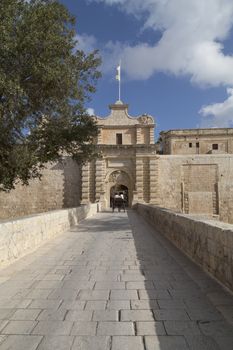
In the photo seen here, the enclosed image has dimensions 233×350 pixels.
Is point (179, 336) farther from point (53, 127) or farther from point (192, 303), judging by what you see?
point (53, 127)

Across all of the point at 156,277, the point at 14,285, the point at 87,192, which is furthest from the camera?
the point at 87,192

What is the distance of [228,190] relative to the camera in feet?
104

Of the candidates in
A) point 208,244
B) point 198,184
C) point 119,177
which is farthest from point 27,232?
point 198,184

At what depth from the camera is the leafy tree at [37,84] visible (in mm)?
11570

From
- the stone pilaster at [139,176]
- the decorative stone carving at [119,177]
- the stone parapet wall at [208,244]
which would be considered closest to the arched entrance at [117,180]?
the decorative stone carving at [119,177]

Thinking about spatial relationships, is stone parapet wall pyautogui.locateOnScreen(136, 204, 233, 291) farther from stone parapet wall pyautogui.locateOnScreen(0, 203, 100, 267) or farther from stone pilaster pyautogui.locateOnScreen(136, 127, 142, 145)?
stone pilaster pyautogui.locateOnScreen(136, 127, 142, 145)

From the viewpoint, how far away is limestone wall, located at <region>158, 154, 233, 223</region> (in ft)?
103

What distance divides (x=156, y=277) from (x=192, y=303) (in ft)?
4.98

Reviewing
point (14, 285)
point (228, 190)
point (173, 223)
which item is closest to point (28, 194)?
point (228, 190)

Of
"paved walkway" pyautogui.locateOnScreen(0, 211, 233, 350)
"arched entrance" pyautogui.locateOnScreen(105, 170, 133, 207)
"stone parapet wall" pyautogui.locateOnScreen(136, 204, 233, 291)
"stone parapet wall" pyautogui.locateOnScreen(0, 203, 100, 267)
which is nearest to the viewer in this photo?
"paved walkway" pyautogui.locateOnScreen(0, 211, 233, 350)

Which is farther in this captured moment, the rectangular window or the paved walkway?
the rectangular window

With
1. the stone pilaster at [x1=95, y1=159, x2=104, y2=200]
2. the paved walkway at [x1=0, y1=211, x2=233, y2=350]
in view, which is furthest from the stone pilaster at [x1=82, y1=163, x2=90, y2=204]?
the paved walkway at [x1=0, y1=211, x2=233, y2=350]

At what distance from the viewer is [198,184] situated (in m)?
31.9

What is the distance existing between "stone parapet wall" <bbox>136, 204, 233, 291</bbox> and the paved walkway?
20 cm
